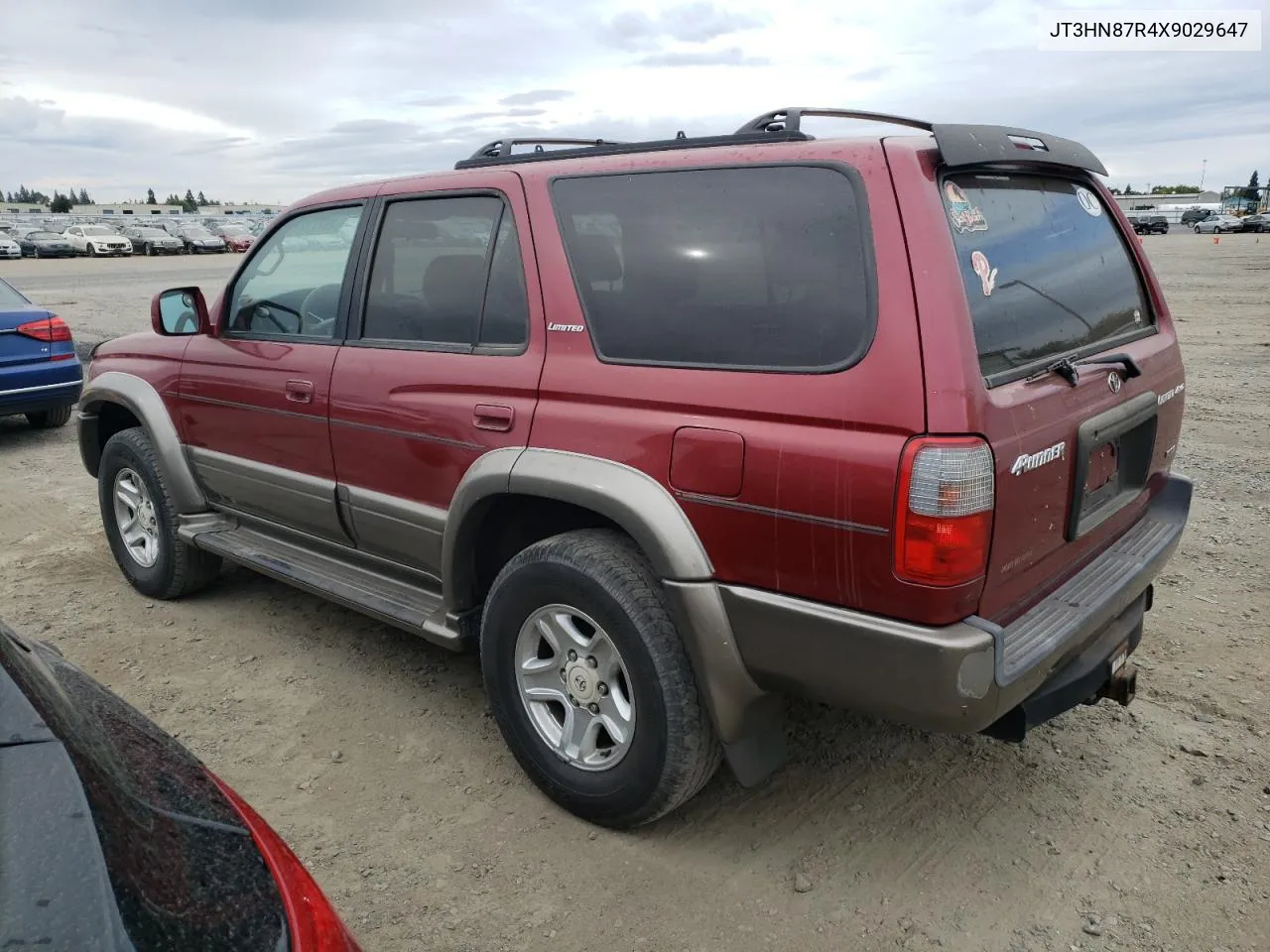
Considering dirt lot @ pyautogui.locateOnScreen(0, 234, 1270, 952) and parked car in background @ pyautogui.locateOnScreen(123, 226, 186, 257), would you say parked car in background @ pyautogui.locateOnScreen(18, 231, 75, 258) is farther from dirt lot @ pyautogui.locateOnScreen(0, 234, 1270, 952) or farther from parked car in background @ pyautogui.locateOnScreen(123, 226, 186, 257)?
dirt lot @ pyautogui.locateOnScreen(0, 234, 1270, 952)

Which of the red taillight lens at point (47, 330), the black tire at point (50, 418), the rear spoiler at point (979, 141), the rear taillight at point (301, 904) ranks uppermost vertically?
the rear spoiler at point (979, 141)

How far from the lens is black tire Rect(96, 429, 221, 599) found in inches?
176

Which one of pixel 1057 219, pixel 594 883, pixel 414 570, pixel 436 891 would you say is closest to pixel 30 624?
pixel 414 570

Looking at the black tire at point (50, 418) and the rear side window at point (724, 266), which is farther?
the black tire at point (50, 418)

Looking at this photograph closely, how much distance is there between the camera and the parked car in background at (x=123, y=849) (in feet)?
3.88

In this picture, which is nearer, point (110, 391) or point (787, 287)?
point (787, 287)

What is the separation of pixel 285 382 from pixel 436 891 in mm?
2038

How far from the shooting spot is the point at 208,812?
5.08 ft

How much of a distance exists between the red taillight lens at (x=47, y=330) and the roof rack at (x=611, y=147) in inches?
245

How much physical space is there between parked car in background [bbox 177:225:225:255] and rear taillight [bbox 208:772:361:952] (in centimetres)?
4931

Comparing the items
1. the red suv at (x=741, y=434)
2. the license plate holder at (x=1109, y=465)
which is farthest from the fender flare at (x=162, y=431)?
the license plate holder at (x=1109, y=465)

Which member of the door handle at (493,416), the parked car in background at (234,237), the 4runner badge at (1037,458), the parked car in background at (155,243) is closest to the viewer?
the 4runner badge at (1037,458)

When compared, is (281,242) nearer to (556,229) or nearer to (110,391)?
(110,391)

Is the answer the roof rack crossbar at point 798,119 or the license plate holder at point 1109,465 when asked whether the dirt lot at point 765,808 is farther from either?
the roof rack crossbar at point 798,119
